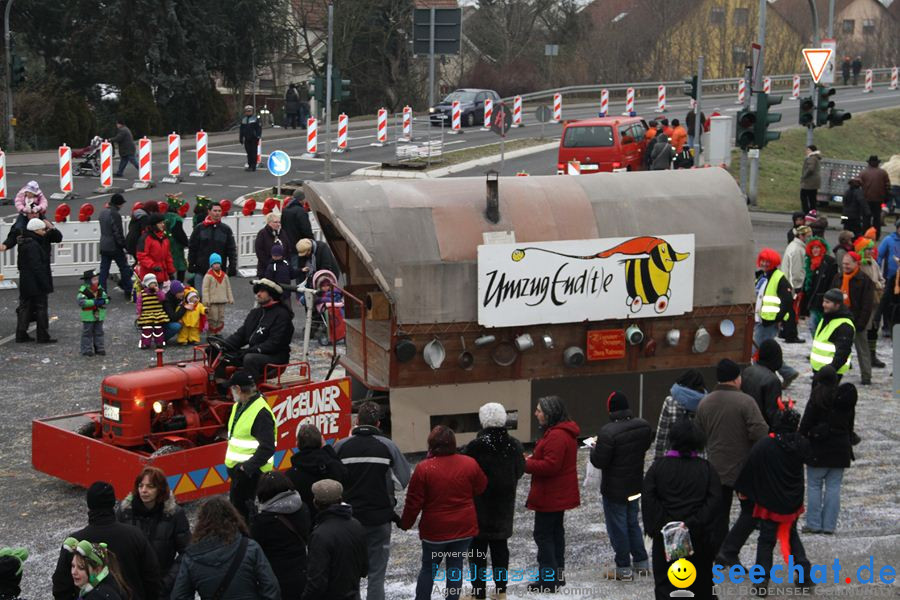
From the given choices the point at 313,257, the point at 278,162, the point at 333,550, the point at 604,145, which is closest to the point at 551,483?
the point at 333,550

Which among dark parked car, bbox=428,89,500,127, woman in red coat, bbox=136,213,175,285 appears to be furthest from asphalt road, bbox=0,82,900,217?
woman in red coat, bbox=136,213,175,285

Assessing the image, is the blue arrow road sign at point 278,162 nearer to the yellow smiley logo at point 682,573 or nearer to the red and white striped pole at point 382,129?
the yellow smiley logo at point 682,573

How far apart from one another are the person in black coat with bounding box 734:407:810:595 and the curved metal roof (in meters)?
4.26

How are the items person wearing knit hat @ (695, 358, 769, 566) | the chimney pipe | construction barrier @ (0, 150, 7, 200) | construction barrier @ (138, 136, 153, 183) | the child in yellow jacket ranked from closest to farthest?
1. person wearing knit hat @ (695, 358, 769, 566)
2. the chimney pipe
3. the child in yellow jacket
4. construction barrier @ (0, 150, 7, 200)
5. construction barrier @ (138, 136, 153, 183)

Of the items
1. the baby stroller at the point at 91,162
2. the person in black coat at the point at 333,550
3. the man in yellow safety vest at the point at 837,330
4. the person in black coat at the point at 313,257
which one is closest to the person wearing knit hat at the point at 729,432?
the man in yellow safety vest at the point at 837,330

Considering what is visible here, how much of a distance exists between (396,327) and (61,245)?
11863 mm

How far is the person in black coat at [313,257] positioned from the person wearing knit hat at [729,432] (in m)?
8.36

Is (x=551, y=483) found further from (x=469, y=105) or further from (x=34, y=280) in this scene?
(x=469, y=105)

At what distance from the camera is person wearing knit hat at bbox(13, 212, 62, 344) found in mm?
18172

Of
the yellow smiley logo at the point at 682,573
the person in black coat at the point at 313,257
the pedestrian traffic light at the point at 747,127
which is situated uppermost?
the pedestrian traffic light at the point at 747,127

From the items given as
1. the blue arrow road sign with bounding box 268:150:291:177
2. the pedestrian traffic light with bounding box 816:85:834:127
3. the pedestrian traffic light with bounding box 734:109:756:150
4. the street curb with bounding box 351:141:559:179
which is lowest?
the street curb with bounding box 351:141:559:179

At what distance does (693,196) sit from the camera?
1452 centimetres

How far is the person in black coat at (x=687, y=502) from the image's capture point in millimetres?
8977

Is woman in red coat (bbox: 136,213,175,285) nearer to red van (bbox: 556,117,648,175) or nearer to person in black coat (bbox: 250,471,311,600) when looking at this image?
person in black coat (bbox: 250,471,311,600)
